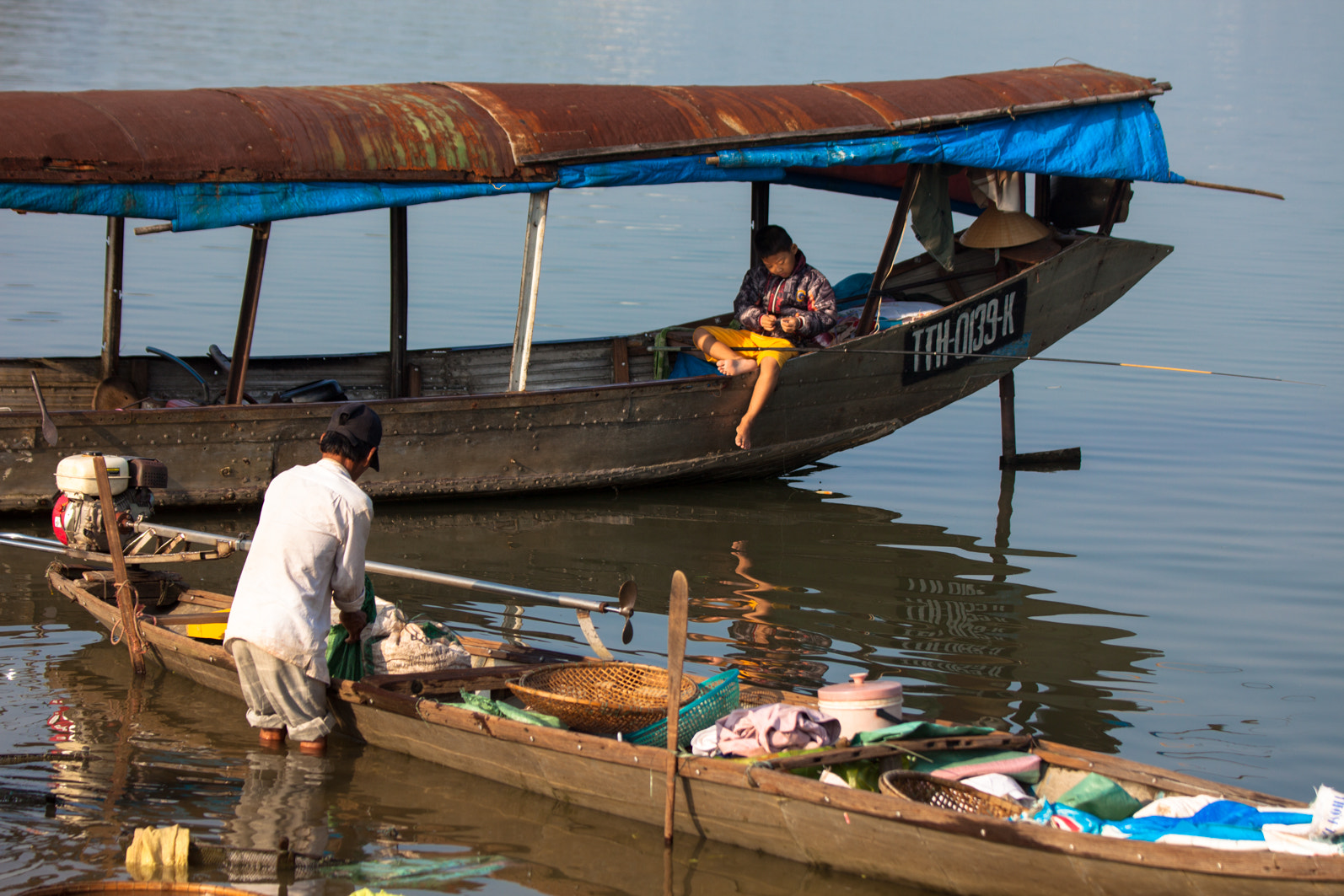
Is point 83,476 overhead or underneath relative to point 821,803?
overhead

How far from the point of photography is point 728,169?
905 cm

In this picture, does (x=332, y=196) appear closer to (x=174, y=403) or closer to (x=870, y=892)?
(x=174, y=403)

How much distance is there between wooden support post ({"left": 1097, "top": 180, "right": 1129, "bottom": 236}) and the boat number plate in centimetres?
122

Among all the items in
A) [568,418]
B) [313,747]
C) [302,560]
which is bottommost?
[313,747]

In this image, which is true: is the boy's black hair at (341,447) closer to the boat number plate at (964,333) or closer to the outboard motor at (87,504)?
the outboard motor at (87,504)

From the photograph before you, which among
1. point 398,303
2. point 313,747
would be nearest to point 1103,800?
point 313,747

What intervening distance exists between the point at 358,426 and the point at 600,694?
4.78ft

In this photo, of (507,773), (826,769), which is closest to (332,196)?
(507,773)

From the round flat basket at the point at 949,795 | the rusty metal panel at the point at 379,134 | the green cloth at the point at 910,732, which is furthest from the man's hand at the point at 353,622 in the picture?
the rusty metal panel at the point at 379,134

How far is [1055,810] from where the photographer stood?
476cm

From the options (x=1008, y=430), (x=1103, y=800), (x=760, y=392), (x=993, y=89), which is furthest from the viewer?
(x=1008, y=430)

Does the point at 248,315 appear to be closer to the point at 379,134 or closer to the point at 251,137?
the point at 251,137

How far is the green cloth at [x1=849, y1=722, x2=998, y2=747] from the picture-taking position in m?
5.14

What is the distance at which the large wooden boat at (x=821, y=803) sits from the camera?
13.8 ft
